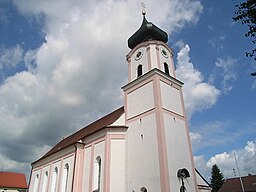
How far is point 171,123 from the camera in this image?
18625 mm

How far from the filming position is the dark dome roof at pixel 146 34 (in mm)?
23594

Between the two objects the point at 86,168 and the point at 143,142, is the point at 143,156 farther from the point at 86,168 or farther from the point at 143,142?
the point at 86,168

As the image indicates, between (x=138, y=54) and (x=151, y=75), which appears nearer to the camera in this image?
(x=151, y=75)

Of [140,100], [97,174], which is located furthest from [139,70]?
[97,174]

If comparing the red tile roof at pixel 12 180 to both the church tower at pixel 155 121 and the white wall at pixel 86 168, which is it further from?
the church tower at pixel 155 121

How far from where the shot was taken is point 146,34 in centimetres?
2366

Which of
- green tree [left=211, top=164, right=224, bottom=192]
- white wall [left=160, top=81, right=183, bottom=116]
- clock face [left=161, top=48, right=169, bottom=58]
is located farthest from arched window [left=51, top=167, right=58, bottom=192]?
green tree [left=211, top=164, right=224, bottom=192]

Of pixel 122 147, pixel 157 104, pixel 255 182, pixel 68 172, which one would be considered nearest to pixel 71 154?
pixel 68 172

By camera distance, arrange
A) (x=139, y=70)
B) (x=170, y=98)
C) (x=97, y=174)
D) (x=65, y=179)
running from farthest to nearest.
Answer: (x=65, y=179), (x=139, y=70), (x=170, y=98), (x=97, y=174)

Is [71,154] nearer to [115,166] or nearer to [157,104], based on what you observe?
[115,166]

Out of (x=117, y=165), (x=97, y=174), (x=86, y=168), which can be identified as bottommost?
(x=97, y=174)

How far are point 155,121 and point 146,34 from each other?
10203 mm

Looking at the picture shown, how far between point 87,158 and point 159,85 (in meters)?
9.65

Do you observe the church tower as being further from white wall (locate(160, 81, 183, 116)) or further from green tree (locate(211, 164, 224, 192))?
green tree (locate(211, 164, 224, 192))
